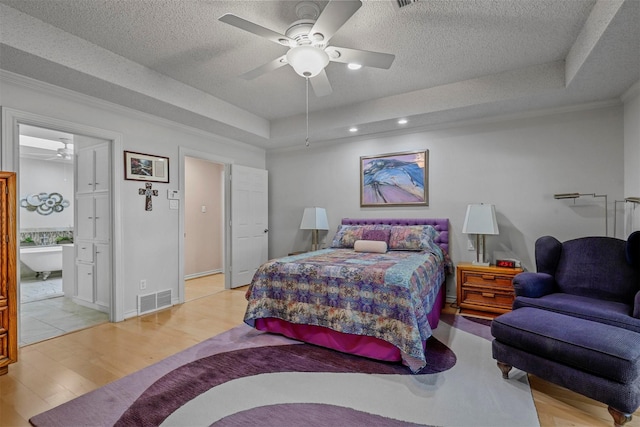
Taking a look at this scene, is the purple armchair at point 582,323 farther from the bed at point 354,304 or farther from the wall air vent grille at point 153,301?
the wall air vent grille at point 153,301

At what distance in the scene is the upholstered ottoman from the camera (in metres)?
1.68

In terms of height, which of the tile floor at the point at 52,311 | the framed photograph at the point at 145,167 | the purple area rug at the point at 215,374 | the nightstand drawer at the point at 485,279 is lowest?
the tile floor at the point at 52,311

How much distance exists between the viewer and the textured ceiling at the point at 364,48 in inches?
90.4

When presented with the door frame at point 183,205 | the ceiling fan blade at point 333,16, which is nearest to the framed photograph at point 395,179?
the door frame at point 183,205

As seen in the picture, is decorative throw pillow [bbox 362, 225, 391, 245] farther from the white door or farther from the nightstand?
the white door

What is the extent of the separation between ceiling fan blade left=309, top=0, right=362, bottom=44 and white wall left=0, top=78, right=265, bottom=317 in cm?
265

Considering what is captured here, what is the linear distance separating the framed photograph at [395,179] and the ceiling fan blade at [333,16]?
8.75 ft

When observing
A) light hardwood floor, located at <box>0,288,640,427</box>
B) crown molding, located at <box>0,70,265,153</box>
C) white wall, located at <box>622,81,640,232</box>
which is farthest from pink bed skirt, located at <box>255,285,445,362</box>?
crown molding, located at <box>0,70,265,153</box>

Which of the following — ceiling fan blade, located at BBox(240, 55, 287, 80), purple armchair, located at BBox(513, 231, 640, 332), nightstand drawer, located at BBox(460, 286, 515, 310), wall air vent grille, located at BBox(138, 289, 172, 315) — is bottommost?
wall air vent grille, located at BBox(138, 289, 172, 315)

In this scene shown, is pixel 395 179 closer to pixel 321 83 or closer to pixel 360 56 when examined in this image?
pixel 321 83

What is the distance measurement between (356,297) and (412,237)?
68.1 inches

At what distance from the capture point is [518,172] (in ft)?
12.7

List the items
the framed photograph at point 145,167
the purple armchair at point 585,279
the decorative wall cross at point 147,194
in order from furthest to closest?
the decorative wall cross at point 147,194
the framed photograph at point 145,167
the purple armchair at point 585,279

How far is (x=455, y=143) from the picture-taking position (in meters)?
4.25
